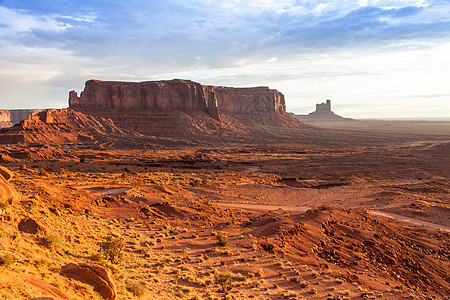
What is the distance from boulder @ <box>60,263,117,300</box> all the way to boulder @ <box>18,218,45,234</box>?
3.70 metres

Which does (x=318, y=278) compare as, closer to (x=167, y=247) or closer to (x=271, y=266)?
(x=271, y=266)

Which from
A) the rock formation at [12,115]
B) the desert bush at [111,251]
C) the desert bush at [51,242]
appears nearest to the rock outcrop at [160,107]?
the rock formation at [12,115]

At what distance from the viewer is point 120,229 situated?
17.4m

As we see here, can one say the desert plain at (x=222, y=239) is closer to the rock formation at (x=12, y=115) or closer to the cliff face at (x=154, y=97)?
the cliff face at (x=154, y=97)

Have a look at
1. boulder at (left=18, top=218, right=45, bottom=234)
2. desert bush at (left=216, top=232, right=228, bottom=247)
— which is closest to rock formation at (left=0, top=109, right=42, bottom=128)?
boulder at (left=18, top=218, right=45, bottom=234)

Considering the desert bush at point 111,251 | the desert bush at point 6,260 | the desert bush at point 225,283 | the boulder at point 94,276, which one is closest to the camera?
the desert bush at point 6,260

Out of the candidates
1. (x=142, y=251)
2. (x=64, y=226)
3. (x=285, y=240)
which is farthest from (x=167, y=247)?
(x=285, y=240)

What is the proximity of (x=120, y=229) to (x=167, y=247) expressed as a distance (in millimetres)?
3192

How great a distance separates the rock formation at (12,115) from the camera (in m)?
174

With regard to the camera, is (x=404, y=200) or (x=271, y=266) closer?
(x=271, y=266)

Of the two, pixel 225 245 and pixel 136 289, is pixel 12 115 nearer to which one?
pixel 225 245

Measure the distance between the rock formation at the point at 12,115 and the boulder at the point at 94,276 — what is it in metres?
195

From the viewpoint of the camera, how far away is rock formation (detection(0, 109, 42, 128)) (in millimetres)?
174250

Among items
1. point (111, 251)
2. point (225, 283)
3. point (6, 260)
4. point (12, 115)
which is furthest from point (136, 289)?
point (12, 115)
